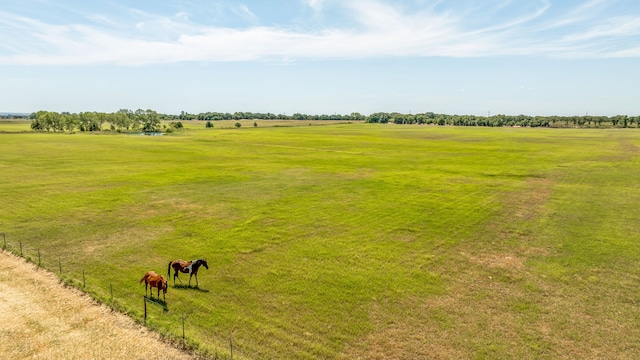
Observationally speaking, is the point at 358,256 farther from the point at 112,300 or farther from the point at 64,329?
the point at 64,329

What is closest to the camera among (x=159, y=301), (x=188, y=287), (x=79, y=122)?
(x=159, y=301)

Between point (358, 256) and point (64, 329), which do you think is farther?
point (358, 256)

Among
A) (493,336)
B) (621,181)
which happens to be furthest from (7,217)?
(621,181)

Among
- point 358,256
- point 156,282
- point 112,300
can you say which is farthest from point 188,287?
point 358,256

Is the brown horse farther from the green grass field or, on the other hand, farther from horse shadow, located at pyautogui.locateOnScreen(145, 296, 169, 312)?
the green grass field

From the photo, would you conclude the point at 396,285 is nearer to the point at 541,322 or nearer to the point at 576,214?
the point at 541,322

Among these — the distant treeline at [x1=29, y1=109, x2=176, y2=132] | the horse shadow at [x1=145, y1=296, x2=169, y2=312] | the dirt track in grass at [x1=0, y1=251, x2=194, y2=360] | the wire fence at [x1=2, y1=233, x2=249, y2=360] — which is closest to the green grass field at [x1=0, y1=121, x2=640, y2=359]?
the wire fence at [x1=2, y1=233, x2=249, y2=360]
